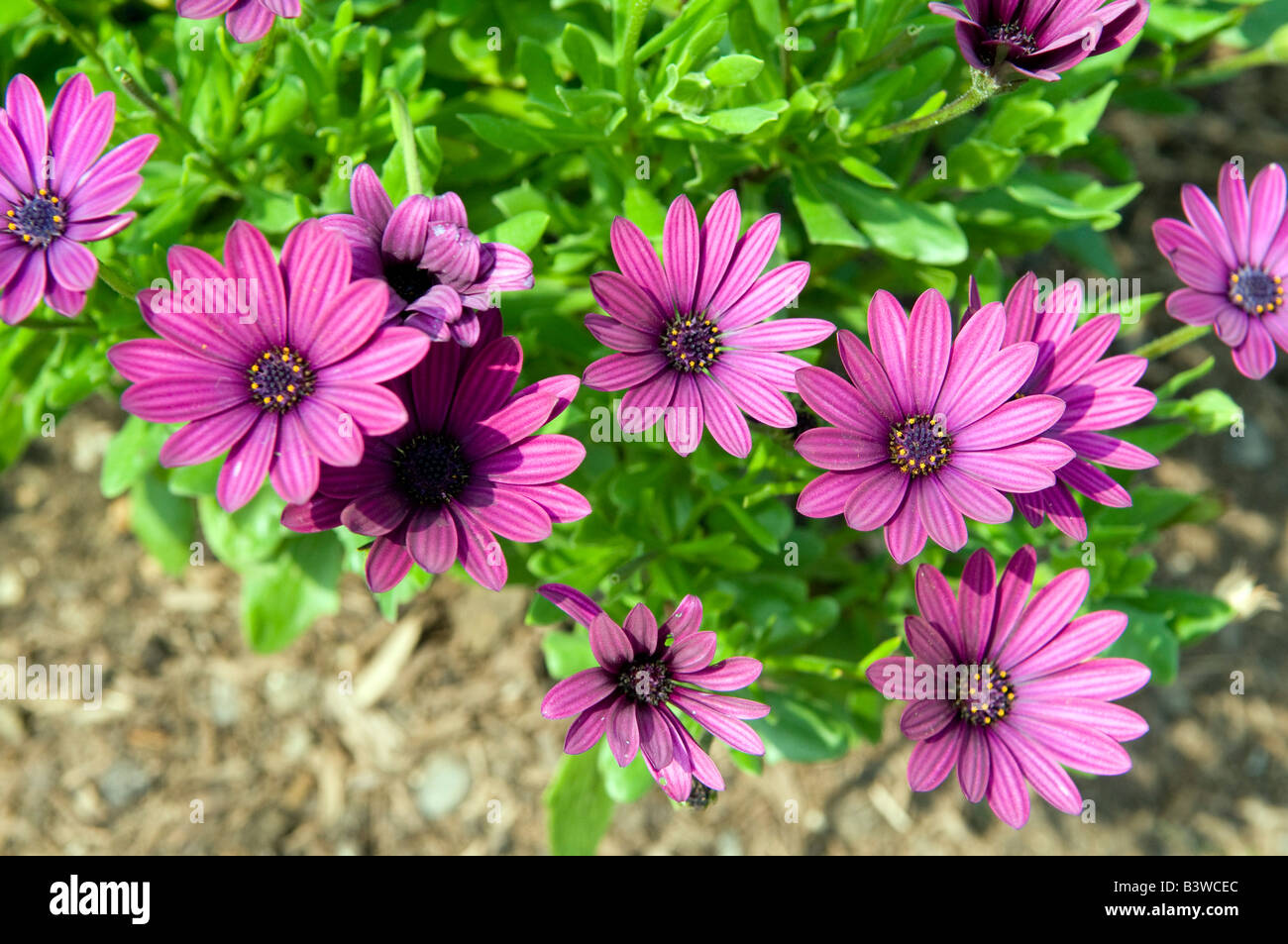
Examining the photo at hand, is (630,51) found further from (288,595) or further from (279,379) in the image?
(288,595)

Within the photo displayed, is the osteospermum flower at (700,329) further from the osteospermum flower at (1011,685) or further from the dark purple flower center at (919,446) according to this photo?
the osteospermum flower at (1011,685)

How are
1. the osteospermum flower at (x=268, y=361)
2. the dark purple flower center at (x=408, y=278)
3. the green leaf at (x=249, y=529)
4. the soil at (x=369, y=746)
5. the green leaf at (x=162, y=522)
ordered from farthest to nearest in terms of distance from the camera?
the soil at (x=369, y=746), the green leaf at (x=162, y=522), the green leaf at (x=249, y=529), the dark purple flower center at (x=408, y=278), the osteospermum flower at (x=268, y=361)

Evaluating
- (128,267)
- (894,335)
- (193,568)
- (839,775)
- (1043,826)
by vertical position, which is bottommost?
(1043,826)

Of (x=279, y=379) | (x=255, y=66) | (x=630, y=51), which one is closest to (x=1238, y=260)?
(x=630, y=51)

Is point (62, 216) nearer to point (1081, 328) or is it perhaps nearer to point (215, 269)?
point (215, 269)

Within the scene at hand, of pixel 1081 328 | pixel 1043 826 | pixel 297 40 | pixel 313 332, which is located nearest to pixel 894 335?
pixel 1081 328

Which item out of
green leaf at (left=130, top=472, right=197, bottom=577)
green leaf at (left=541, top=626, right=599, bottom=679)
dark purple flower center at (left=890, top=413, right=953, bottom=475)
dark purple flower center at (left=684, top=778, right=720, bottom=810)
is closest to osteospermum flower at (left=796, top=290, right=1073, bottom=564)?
dark purple flower center at (left=890, top=413, right=953, bottom=475)

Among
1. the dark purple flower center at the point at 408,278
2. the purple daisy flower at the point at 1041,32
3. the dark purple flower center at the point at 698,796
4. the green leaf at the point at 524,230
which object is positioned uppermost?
the purple daisy flower at the point at 1041,32

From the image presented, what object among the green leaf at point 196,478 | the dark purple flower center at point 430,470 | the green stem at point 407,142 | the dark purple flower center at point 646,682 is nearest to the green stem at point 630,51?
the green stem at point 407,142
